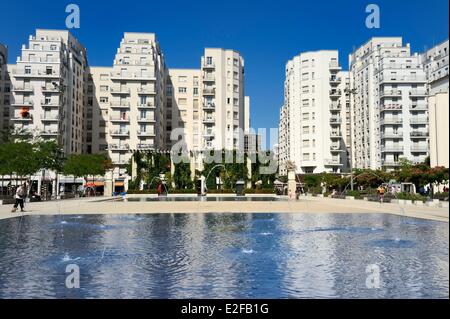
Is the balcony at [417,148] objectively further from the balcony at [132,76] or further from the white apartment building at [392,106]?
the balcony at [132,76]

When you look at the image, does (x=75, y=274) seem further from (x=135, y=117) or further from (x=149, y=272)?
(x=135, y=117)

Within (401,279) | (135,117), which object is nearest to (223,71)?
(135,117)

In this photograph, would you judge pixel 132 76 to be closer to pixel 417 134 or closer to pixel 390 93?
pixel 390 93

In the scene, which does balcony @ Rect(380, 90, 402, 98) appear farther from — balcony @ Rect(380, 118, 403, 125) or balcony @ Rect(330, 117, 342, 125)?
balcony @ Rect(330, 117, 342, 125)

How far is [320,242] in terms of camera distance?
38.8 ft

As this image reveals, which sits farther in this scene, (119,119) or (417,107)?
(119,119)

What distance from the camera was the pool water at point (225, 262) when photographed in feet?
21.3

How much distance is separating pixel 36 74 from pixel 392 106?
70991 millimetres

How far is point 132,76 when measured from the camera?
296ft

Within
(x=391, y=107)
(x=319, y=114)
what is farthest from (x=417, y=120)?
(x=319, y=114)

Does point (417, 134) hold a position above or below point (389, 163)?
above

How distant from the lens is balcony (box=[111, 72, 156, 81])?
294 ft

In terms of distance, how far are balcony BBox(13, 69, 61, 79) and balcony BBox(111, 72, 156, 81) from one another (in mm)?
11824
